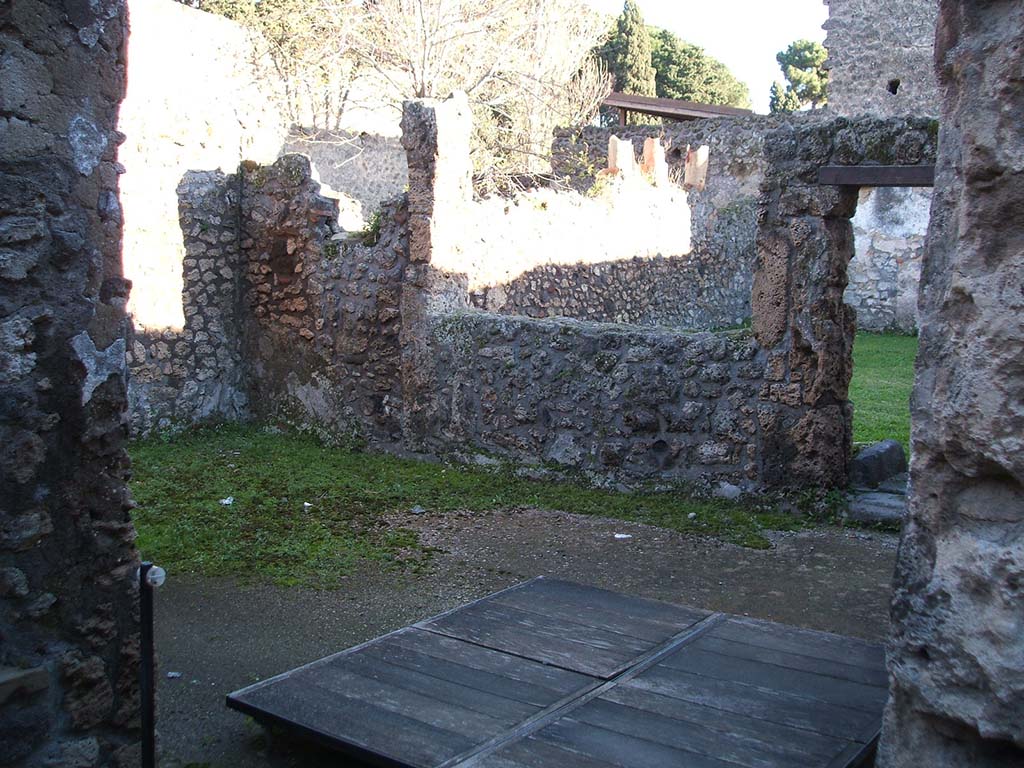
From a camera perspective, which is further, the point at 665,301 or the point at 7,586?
the point at 665,301

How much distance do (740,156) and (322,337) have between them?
14577 millimetres

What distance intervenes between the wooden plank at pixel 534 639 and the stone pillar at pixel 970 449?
1.28m

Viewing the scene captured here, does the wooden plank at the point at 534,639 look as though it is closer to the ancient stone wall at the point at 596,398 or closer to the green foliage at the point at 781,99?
the ancient stone wall at the point at 596,398

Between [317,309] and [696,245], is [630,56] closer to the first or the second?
[696,245]

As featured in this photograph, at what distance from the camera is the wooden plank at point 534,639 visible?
324 centimetres

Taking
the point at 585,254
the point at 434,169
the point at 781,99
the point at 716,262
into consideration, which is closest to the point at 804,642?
the point at 434,169

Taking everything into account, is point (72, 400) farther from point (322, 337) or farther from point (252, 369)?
point (252, 369)

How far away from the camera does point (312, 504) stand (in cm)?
660

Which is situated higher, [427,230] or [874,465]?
[427,230]

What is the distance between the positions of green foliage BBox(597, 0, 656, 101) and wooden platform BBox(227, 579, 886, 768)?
34.4m

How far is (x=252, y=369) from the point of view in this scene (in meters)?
9.03

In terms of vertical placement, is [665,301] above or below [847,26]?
below

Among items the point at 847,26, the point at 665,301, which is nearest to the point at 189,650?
the point at 665,301

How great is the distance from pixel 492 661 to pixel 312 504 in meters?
3.54
